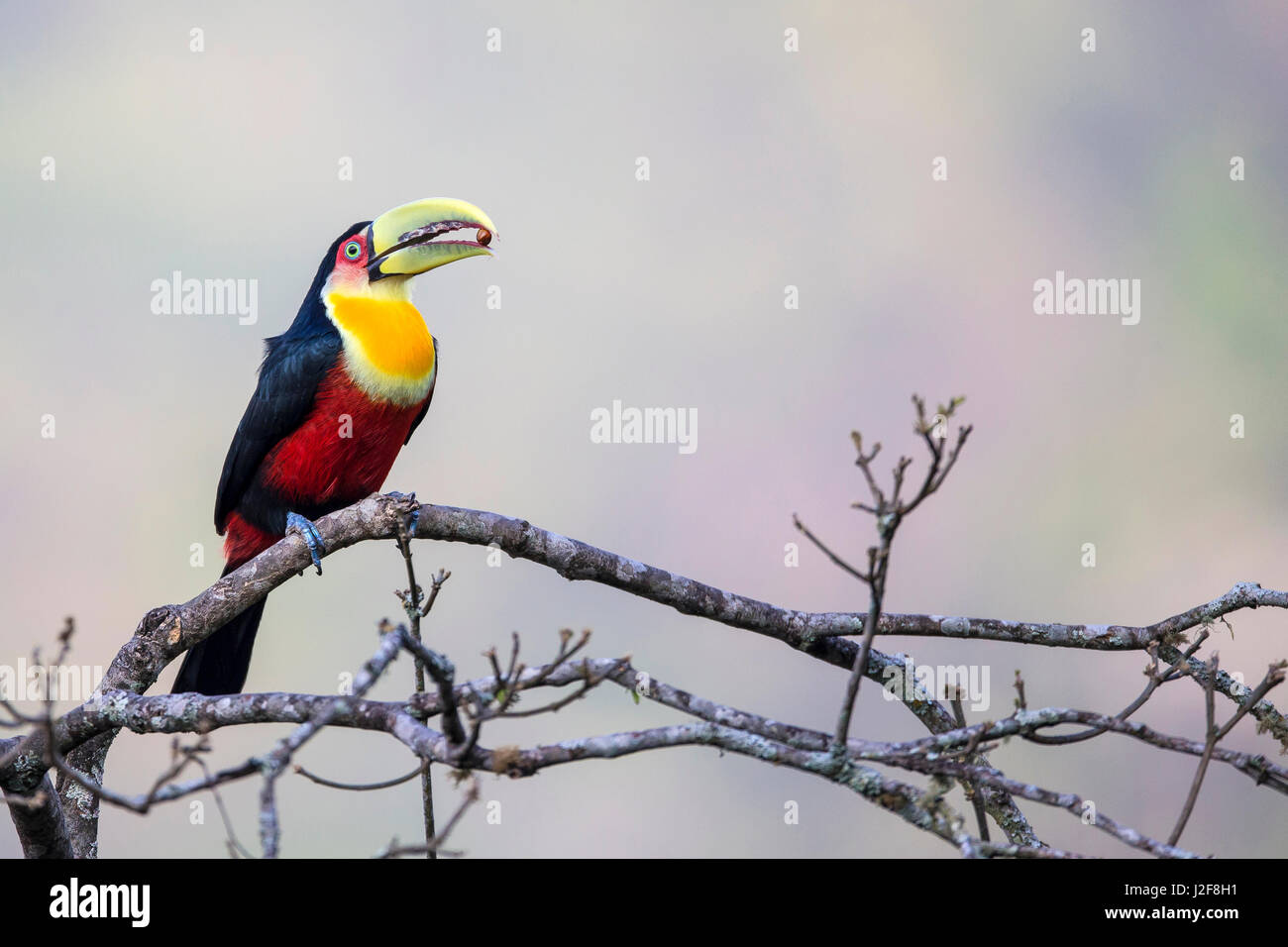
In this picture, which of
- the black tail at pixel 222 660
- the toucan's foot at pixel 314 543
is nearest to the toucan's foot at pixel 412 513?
the toucan's foot at pixel 314 543

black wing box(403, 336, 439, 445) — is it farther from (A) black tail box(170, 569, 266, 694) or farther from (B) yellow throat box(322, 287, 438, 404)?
A: (A) black tail box(170, 569, 266, 694)

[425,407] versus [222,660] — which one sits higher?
[425,407]

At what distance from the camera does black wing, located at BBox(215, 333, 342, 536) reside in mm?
4629

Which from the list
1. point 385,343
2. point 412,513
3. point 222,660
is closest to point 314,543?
point 412,513

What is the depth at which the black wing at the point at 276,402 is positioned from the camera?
15.2ft

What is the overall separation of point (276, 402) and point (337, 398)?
242 millimetres

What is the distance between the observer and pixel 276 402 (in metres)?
4.64

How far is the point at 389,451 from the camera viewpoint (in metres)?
4.88

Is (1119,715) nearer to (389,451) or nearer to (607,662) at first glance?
(607,662)

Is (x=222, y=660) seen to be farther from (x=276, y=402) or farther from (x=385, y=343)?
(x=385, y=343)

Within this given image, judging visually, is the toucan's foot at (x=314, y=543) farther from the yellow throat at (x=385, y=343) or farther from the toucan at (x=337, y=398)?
the yellow throat at (x=385, y=343)

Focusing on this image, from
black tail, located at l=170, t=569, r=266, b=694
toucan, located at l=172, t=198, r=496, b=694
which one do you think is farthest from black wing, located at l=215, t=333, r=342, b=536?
black tail, located at l=170, t=569, r=266, b=694
